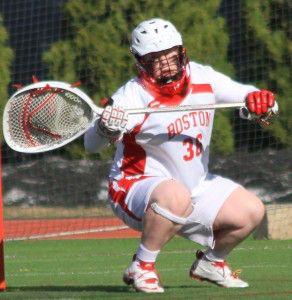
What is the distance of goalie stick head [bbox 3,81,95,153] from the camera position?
23.8 feet

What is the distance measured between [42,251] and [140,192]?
492 centimetres

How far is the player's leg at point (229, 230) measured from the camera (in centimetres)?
737

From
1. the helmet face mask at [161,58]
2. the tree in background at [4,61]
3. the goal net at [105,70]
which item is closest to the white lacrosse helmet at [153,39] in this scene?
the helmet face mask at [161,58]

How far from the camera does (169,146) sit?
24.0 ft

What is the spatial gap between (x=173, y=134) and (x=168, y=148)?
0.08 metres

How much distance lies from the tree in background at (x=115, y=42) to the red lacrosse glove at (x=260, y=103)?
9.44 metres

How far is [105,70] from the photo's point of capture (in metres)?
16.9

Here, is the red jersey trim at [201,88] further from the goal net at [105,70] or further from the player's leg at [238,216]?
the goal net at [105,70]

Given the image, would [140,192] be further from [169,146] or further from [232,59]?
[232,59]

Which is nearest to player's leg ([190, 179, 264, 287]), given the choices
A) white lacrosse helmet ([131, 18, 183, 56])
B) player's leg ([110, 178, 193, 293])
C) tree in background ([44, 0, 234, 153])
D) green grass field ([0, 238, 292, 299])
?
green grass field ([0, 238, 292, 299])

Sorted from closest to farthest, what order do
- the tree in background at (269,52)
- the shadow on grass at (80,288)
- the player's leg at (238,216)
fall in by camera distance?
the player's leg at (238,216), the shadow on grass at (80,288), the tree in background at (269,52)

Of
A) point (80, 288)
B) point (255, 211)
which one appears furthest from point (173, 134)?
point (80, 288)

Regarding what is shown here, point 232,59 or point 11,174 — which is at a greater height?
point 232,59

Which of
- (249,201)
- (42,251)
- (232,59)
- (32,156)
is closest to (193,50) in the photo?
(232,59)
